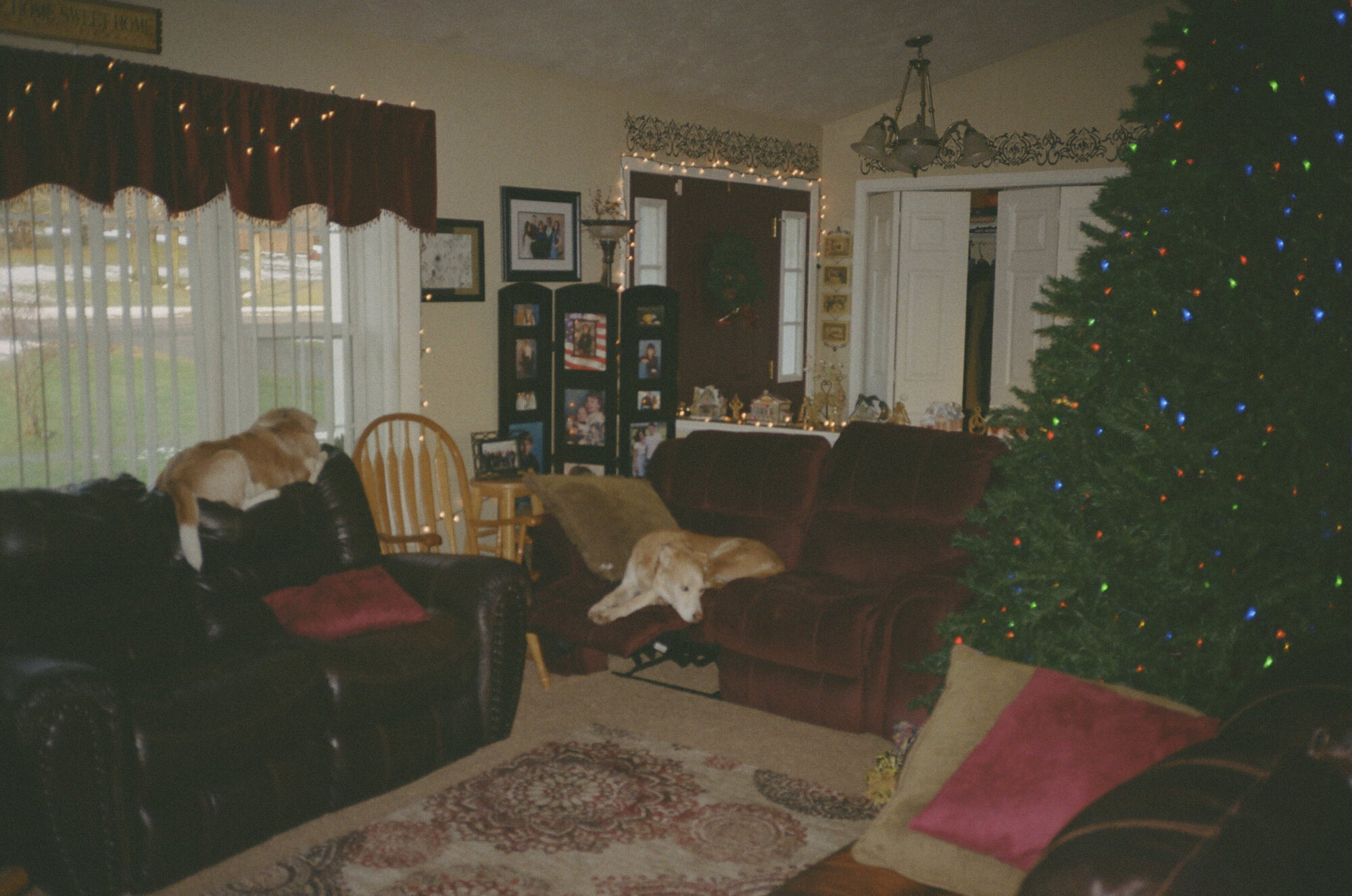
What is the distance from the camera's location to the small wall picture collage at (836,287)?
293 inches

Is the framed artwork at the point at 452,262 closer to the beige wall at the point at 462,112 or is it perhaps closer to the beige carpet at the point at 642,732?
the beige wall at the point at 462,112

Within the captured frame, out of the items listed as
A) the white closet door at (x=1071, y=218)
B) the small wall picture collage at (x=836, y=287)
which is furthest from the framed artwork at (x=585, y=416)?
the white closet door at (x=1071, y=218)

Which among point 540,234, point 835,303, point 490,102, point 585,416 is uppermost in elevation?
point 490,102

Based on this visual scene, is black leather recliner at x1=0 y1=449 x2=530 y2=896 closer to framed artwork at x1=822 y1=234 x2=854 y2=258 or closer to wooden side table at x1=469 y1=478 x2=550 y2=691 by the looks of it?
wooden side table at x1=469 y1=478 x2=550 y2=691

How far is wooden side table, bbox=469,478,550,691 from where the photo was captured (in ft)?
14.8

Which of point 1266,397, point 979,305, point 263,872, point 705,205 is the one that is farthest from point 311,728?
point 979,305

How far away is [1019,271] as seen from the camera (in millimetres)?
6914

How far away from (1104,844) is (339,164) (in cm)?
396

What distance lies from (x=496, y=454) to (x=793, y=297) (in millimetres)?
3231

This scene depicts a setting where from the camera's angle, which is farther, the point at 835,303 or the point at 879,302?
the point at 835,303

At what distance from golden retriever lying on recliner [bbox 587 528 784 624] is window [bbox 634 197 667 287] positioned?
102 inches

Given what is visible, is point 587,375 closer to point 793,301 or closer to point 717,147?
point 717,147

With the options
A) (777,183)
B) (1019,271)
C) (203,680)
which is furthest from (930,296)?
(203,680)

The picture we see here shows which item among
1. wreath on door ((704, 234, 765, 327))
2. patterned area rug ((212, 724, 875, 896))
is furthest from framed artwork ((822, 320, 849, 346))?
patterned area rug ((212, 724, 875, 896))
